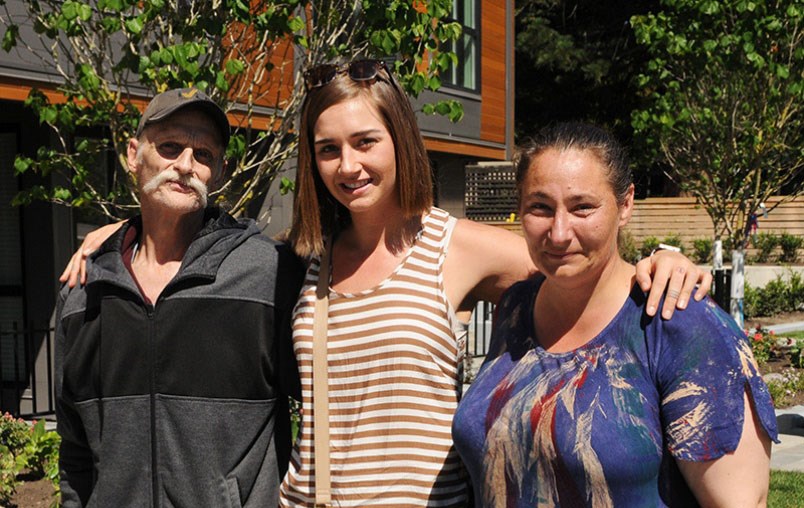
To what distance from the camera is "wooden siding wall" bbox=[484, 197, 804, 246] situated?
26.5 meters

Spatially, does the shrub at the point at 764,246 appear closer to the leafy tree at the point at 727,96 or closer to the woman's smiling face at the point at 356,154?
the leafy tree at the point at 727,96

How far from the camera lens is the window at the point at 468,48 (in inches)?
632

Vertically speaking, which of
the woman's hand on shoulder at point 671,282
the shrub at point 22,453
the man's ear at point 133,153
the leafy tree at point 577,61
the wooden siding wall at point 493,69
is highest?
the leafy tree at point 577,61

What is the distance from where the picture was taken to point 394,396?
2568mm

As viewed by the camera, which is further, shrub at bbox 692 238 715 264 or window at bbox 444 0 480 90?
shrub at bbox 692 238 715 264

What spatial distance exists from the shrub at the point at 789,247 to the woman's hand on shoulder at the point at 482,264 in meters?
24.1

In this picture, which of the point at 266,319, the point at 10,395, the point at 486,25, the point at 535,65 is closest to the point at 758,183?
the point at 486,25

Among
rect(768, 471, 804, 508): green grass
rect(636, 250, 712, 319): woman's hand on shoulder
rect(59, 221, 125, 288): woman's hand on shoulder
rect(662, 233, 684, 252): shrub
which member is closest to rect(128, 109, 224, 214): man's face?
rect(59, 221, 125, 288): woman's hand on shoulder

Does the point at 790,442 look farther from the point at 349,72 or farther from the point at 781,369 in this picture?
the point at 349,72

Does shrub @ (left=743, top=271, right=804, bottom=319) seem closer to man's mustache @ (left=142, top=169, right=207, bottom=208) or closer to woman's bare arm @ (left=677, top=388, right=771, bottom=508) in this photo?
man's mustache @ (left=142, top=169, right=207, bottom=208)

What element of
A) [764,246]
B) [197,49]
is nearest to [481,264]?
[197,49]

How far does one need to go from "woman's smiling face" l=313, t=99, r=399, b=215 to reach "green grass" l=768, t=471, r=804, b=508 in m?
5.07

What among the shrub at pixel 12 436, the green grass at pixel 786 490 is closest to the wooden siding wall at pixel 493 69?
the green grass at pixel 786 490

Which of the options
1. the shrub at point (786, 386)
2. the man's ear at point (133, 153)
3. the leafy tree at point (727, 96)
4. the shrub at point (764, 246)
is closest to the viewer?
the man's ear at point (133, 153)
